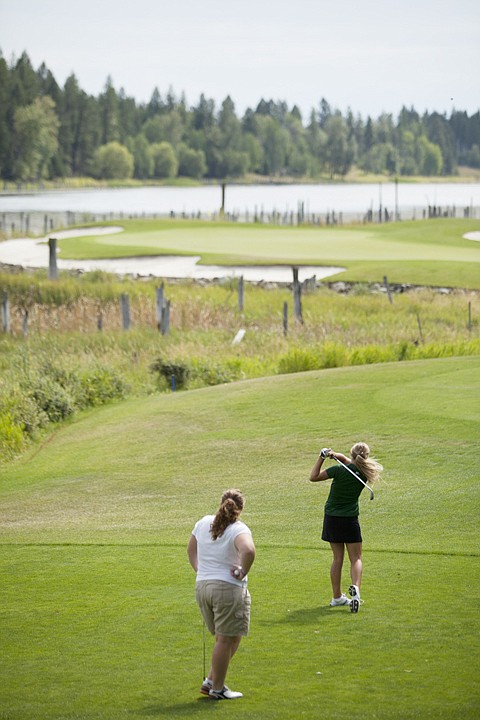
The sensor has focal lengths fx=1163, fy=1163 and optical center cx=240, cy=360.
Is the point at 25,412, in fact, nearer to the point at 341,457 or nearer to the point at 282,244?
the point at 341,457

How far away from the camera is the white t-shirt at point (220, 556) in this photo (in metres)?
8.11

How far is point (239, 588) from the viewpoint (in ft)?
26.6

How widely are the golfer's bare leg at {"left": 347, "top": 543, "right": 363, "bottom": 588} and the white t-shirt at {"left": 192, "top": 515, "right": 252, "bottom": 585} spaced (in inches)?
87.3

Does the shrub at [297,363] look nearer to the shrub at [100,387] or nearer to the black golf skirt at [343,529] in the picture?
the shrub at [100,387]

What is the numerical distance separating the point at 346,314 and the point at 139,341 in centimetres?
873

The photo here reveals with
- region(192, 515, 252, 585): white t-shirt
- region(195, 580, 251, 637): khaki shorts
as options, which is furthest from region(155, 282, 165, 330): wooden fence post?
region(195, 580, 251, 637): khaki shorts

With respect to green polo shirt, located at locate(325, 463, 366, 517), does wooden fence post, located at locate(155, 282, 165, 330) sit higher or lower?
lower

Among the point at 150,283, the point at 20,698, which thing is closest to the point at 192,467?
the point at 20,698

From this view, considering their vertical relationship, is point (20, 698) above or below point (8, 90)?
below

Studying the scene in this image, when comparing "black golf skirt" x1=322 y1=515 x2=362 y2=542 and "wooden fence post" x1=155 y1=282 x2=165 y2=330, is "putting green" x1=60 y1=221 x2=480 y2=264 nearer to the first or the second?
"wooden fence post" x1=155 y1=282 x2=165 y2=330

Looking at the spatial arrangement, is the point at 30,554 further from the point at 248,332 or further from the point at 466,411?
the point at 248,332

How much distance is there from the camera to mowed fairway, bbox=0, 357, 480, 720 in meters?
8.23

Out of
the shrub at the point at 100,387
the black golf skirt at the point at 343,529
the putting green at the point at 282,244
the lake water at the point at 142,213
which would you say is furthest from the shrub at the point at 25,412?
the putting green at the point at 282,244

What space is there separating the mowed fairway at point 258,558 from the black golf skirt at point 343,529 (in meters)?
0.59
